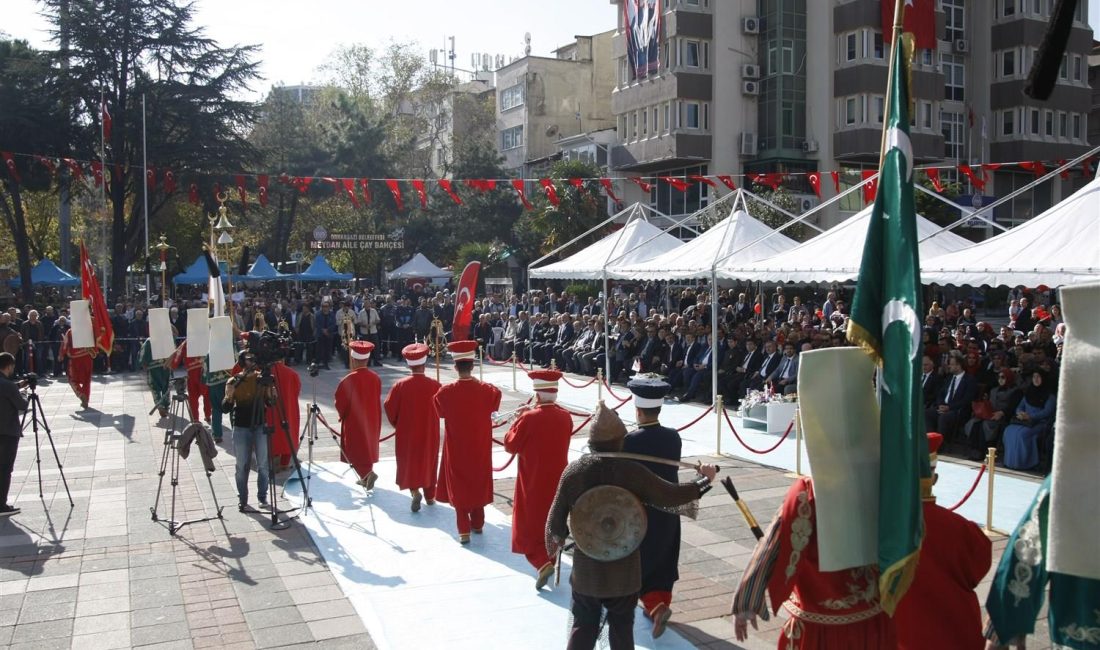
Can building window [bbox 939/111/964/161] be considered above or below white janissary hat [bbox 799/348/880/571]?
above

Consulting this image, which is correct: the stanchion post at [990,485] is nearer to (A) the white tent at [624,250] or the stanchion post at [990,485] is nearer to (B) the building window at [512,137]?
(A) the white tent at [624,250]

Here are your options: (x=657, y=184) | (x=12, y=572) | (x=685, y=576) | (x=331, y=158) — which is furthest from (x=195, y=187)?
(x=685, y=576)

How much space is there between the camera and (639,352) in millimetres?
19953

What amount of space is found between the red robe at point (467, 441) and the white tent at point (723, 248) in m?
8.12

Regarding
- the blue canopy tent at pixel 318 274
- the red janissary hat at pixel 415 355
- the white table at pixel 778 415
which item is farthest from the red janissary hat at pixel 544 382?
the blue canopy tent at pixel 318 274

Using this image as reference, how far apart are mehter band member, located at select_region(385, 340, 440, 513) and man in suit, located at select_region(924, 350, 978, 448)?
6863 mm

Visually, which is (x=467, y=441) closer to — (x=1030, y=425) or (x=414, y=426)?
(x=414, y=426)

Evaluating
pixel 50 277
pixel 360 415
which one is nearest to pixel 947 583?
pixel 360 415

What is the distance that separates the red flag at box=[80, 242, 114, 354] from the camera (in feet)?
52.7

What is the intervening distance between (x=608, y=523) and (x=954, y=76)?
4499cm

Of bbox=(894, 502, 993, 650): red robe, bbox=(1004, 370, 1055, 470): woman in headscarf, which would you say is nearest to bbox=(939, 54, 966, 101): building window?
bbox=(1004, 370, 1055, 470): woman in headscarf

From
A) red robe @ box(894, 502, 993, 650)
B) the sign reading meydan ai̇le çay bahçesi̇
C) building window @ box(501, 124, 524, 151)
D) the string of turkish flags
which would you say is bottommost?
red robe @ box(894, 502, 993, 650)

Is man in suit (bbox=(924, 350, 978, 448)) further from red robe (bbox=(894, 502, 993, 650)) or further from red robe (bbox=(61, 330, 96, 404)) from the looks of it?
red robe (bbox=(61, 330, 96, 404))

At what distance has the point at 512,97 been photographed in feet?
199
